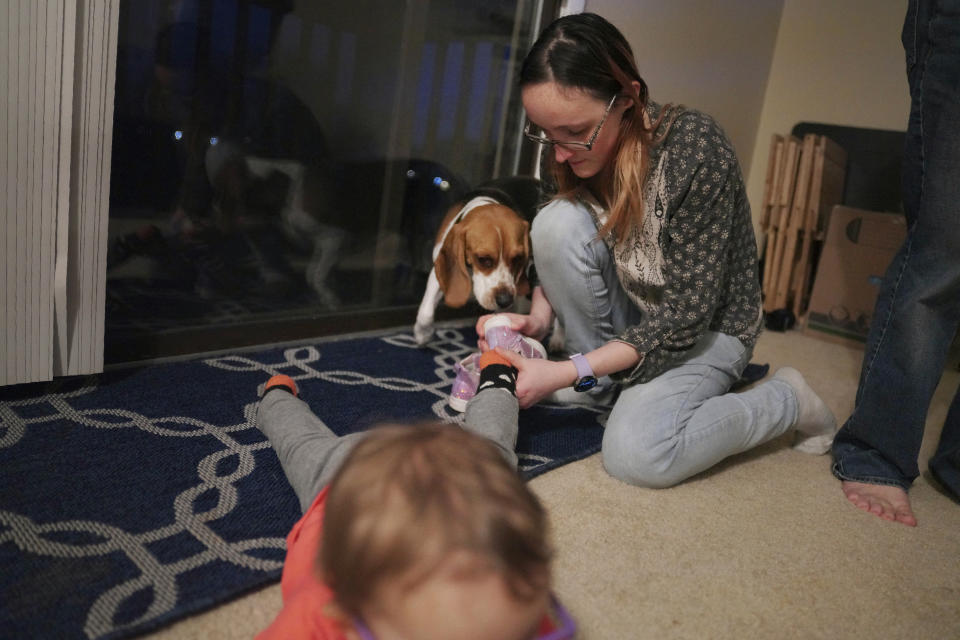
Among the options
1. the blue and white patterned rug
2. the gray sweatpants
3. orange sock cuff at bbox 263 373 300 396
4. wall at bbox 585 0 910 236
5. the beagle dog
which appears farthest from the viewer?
wall at bbox 585 0 910 236

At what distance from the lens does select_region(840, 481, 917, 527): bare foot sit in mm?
1260

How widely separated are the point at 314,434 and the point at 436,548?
1.93ft

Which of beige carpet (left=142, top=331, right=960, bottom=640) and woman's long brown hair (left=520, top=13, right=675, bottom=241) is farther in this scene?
woman's long brown hair (left=520, top=13, right=675, bottom=241)

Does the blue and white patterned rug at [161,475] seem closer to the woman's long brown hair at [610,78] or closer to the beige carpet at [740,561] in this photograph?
the beige carpet at [740,561]

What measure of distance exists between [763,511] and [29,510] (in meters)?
1.12

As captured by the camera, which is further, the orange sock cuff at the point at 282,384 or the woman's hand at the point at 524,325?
the woman's hand at the point at 524,325

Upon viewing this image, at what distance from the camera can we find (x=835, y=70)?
3.07m

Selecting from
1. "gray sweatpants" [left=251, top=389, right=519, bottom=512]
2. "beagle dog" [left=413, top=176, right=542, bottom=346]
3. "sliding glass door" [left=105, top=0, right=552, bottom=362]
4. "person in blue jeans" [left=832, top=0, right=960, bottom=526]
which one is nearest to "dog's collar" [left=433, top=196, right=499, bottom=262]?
"beagle dog" [left=413, top=176, right=542, bottom=346]

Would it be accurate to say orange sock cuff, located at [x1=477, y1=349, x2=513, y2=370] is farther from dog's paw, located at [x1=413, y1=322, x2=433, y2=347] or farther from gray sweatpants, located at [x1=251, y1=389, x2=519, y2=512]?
dog's paw, located at [x1=413, y1=322, x2=433, y2=347]

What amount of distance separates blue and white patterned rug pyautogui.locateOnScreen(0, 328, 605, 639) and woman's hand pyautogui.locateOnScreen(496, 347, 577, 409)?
0.13 metres

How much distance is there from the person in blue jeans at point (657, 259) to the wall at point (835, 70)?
2053mm

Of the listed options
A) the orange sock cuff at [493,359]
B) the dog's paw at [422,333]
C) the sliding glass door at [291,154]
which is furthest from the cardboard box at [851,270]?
the orange sock cuff at [493,359]

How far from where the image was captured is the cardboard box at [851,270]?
97.5 inches

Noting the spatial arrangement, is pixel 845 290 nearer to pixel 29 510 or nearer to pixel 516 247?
pixel 516 247
